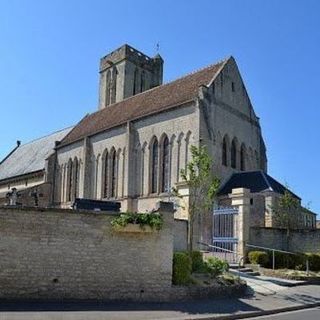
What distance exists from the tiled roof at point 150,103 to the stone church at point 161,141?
0.11 metres

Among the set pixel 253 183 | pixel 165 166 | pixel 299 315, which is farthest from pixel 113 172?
pixel 299 315

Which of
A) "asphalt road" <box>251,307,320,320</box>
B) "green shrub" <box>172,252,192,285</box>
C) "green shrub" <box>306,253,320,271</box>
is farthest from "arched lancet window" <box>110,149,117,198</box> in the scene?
"asphalt road" <box>251,307,320,320</box>

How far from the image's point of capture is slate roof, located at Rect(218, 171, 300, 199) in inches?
1264

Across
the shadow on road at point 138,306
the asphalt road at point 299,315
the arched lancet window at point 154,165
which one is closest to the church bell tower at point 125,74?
the arched lancet window at point 154,165

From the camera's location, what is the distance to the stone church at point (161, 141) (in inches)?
1331

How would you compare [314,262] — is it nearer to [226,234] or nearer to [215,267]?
[226,234]

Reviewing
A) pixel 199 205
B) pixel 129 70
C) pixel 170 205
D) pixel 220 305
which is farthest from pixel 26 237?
pixel 129 70

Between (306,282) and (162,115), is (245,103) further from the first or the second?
(306,282)

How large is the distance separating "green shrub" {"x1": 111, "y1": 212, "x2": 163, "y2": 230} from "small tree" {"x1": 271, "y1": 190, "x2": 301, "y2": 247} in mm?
12283

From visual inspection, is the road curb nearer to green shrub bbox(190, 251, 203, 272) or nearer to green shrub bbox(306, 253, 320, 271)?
green shrub bbox(190, 251, 203, 272)

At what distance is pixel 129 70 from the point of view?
54.7 metres

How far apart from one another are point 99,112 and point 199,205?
1197 inches

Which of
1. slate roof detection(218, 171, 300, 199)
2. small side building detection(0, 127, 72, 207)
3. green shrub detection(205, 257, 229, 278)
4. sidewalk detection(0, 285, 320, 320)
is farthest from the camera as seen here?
small side building detection(0, 127, 72, 207)

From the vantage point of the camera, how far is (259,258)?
2156cm
